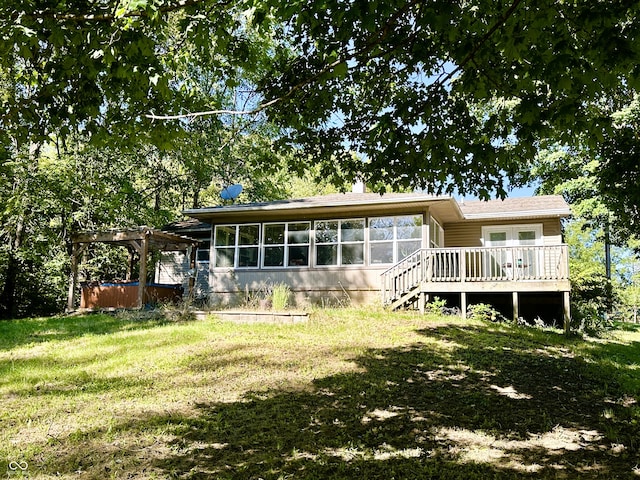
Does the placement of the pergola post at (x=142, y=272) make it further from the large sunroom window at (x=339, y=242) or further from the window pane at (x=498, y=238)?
the window pane at (x=498, y=238)

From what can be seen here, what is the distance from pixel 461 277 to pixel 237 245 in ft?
26.0

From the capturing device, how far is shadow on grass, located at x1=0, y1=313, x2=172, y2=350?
10.6m

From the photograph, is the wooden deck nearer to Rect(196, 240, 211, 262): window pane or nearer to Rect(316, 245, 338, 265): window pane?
Rect(316, 245, 338, 265): window pane

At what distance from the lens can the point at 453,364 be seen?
7.77m

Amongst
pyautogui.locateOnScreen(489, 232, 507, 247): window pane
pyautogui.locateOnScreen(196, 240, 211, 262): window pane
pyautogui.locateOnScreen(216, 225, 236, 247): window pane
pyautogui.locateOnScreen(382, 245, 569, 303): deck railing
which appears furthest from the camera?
pyautogui.locateOnScreen(196, 240, 211, 262): window pane

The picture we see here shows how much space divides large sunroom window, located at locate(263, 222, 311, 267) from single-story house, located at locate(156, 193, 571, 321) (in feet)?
0.11

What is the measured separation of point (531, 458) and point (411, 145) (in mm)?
3402

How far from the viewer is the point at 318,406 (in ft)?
18.7

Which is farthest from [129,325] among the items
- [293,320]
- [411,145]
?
[411,145]

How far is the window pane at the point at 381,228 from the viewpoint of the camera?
1492cm

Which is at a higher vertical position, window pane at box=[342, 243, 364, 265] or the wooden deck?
window pane at box=[342, 243, 364, 265]

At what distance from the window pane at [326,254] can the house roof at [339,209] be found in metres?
1.04

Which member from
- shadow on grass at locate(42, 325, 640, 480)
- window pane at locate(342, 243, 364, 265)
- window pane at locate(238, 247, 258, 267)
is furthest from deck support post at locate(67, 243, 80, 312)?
shadow on grass at locate(42, 325, 640, 480)

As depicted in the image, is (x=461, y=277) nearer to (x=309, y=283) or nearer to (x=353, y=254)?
(x=353, y=254)
